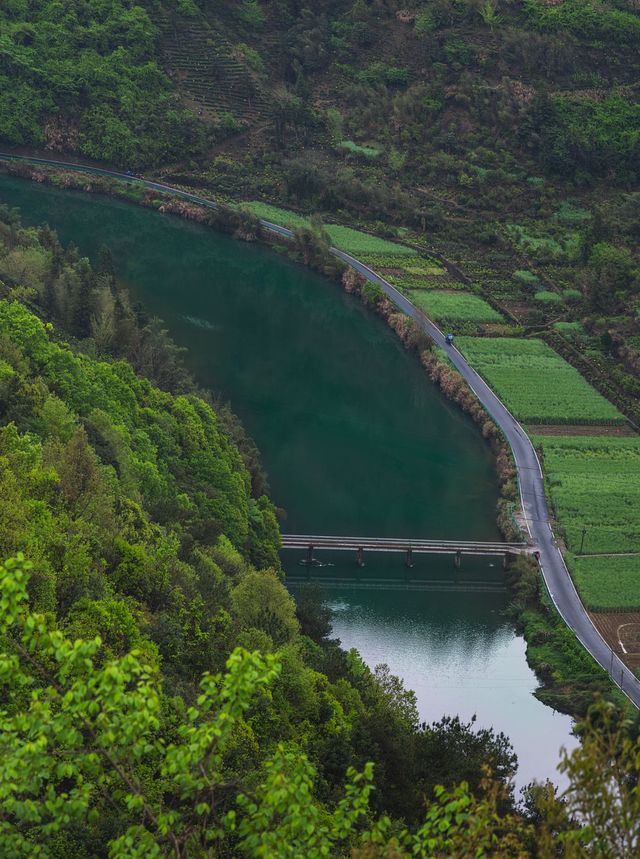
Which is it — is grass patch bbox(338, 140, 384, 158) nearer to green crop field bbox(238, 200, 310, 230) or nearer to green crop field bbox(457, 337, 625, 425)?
green crop field bbox(238, 200, 310, 230)

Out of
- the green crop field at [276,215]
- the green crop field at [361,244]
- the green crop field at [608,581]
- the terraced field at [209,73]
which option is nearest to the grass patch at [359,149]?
the green crop field at [276,215]

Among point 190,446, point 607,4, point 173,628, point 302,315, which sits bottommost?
point 302,315

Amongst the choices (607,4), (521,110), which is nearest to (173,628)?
(521,110)

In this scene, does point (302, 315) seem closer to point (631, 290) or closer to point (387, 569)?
point (631, 290)

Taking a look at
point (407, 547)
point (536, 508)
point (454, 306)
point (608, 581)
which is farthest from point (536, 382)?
point (608, 581)

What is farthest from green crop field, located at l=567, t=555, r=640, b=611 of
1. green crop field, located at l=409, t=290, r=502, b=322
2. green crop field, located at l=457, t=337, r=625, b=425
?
green crop field, located at l=409, t=290, r=502, b=322

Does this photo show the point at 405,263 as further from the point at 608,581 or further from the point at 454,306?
the point at 608,581

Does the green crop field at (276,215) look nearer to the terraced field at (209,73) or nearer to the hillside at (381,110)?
the hillside at (381,110)
